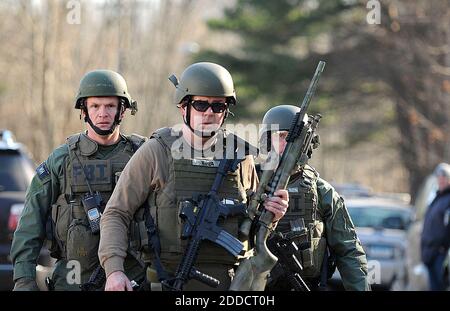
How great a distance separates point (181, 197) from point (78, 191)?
1.45 meters

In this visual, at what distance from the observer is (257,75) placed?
30.3 m

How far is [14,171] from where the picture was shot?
419 inches

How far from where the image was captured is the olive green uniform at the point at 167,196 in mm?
5648

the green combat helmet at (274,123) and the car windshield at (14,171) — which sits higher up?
the green combat helmet at (274,123)

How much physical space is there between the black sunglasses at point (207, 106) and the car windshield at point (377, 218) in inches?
505

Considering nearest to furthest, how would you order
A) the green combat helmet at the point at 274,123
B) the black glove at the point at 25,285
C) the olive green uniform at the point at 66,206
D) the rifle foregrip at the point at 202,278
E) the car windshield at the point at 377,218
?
the rifle foregrip at the point at 202,278 → the black glove at the point at 25,285 → the olive green uniform at the point at 66,206 → the green combat helmet at the point at 274,123 → the car windshield at the point at 377,218

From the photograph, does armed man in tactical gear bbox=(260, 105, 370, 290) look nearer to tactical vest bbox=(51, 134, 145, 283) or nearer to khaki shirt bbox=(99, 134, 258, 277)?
tactical vest bbox=(51, 134, 145, 283)

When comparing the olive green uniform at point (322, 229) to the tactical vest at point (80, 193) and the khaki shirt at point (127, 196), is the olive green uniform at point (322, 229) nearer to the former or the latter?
the tactical vest at point (80, 193)

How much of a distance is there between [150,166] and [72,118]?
2815 cm

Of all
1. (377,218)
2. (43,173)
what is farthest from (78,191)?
(377,218)

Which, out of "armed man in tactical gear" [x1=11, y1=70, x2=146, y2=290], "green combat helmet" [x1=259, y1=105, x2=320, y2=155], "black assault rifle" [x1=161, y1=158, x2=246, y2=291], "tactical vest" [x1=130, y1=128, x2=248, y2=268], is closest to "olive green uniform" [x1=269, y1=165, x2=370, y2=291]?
"green combat helmet" [x1=259, y1=105, x2=320, y2=155]

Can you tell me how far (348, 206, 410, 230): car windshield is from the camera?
1858 centimetres

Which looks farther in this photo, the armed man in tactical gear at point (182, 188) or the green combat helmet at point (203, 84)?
the green combat helmet at point (203, 84)

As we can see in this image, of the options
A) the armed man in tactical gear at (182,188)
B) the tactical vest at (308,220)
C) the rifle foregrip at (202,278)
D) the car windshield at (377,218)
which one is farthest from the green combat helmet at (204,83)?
the car windshield at (377,218)
